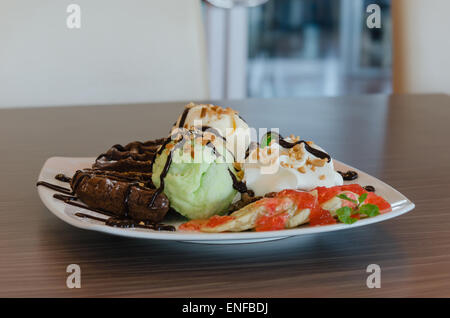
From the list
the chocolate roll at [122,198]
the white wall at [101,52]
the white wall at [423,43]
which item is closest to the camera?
the chocolate roll at [122,198]

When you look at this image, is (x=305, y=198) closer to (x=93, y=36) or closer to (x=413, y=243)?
(x=413, y=243)

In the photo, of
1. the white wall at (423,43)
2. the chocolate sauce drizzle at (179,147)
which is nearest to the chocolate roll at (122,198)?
the chocolate sauce drizzle at (179,147)

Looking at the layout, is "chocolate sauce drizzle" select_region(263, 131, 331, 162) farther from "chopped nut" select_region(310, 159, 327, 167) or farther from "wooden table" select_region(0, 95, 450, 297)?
"wooden table" select_region(0, 95, 450, 297)

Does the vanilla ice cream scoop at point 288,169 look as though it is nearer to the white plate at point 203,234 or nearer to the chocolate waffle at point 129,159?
the white plate at point 203,234

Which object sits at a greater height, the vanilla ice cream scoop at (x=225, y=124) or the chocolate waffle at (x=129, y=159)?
the vanilla ice cream scoop at (x=225, y=124)

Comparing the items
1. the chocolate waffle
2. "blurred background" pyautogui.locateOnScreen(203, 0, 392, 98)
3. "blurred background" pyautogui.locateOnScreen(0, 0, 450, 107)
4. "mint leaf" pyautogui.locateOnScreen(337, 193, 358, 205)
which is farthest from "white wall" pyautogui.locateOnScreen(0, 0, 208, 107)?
"blurred background" pyautogui.locateOnScreen(203, 0, 392, 98)

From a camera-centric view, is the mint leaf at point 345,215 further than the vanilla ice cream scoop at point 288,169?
No

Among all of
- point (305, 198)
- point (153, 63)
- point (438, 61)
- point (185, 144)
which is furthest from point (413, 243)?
point (438, 61)
